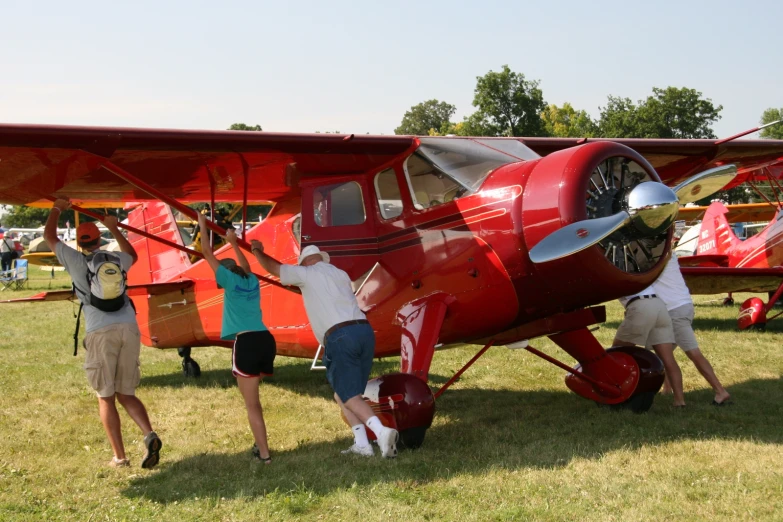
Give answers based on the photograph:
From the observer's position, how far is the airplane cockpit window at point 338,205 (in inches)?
279

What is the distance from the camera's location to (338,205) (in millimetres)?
7176

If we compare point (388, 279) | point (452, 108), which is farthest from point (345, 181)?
point (452, 108)

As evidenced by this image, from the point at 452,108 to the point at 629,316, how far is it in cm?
11412

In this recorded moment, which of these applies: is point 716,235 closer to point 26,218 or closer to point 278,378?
point 278,378

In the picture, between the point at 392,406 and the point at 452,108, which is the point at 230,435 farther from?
the point at 452,108

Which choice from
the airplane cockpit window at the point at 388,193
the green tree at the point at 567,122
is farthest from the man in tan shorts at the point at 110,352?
the green tree at the point at 567,122

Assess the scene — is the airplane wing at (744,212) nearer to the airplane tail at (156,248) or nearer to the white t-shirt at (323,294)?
the airplane tail at (156,248)

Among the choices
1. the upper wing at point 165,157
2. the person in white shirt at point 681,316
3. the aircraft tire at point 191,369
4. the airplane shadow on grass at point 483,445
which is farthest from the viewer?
the aircraft tire at point 191,369

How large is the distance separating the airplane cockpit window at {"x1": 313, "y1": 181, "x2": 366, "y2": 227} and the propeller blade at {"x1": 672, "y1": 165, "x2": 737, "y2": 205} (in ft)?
9.06

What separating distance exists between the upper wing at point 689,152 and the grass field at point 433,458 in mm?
2426

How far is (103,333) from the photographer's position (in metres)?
5.62

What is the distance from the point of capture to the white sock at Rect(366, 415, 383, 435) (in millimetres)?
A: 5438

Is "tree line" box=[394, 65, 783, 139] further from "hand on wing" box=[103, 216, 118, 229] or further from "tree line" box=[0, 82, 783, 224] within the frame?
"hand on wing" box=[103, 216, 118, 229]

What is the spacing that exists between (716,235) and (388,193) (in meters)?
10.8
